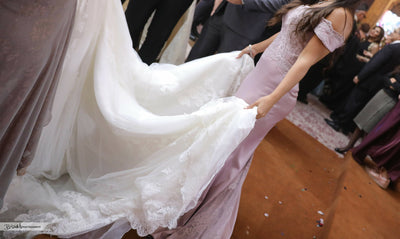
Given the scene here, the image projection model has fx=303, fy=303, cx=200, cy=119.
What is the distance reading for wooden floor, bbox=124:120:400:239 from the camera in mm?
2176

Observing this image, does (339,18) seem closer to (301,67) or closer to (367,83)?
(301,67)

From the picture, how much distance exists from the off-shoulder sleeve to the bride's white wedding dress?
464 mm

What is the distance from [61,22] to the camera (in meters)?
1.04

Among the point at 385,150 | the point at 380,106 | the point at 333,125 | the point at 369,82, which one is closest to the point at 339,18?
the point at 385,150

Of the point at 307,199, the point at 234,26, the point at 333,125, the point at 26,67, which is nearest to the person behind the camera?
the point at 26,67

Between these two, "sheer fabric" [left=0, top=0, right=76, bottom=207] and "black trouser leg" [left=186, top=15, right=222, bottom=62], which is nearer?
"sheer fabric" [left=0, top=0, right=76, bottom=207]

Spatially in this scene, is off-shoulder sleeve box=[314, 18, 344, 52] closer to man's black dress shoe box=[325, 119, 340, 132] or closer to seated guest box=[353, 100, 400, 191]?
seated guest box=[353, 100, 400, 191]

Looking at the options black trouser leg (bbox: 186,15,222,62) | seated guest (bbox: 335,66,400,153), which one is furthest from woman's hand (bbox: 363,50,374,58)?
black trouser leg (bbox: 186,15,222,62)

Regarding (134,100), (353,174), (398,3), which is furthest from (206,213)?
(398,3)

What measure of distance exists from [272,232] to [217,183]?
0.79 meters

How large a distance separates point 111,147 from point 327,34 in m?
1.17

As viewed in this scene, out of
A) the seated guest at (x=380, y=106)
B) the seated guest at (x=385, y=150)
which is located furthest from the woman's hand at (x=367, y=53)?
the seated guest at (x=385, y=150)

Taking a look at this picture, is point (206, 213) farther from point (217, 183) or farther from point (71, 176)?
point (71, 176)

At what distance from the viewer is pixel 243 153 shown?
163 centimetres
